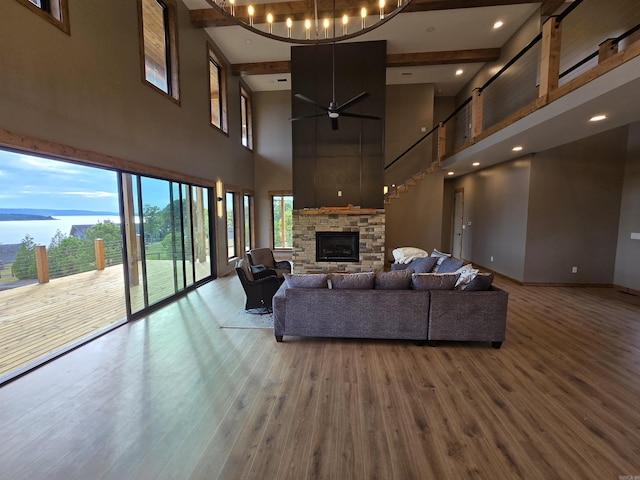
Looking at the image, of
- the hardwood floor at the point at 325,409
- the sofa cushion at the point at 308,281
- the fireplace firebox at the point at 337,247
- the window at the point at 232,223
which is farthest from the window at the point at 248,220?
the sofa cushion at the point at 308,281

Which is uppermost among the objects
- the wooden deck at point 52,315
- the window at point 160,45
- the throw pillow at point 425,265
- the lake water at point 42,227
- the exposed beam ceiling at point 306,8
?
the exposed beam ceiling at point 306,8

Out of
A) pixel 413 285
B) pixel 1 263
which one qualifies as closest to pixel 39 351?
pixel 1 263

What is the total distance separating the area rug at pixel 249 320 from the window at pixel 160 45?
3.88 meters

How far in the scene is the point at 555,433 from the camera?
2.01 metres

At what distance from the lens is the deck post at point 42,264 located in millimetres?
3776

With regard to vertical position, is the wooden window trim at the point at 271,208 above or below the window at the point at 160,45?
below

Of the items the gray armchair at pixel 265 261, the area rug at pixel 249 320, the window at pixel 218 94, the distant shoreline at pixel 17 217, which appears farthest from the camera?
the window at pixel 218 94

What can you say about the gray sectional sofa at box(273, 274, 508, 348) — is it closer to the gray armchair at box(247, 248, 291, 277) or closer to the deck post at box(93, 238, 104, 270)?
the gray armchair at box(247, 248, 291, 277)

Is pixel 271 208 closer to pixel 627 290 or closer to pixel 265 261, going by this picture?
pixel 265 261

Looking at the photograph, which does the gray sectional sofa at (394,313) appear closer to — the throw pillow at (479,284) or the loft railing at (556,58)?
the throw pillow at (479,284)

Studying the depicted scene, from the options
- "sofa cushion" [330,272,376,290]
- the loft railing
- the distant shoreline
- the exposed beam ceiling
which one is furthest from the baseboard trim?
the distant shoreline

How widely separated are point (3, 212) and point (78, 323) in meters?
1.70

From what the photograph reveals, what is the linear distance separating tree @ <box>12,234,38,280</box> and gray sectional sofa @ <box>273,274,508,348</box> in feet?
10.4

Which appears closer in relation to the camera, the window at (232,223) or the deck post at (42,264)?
the deck post at (42,264)
